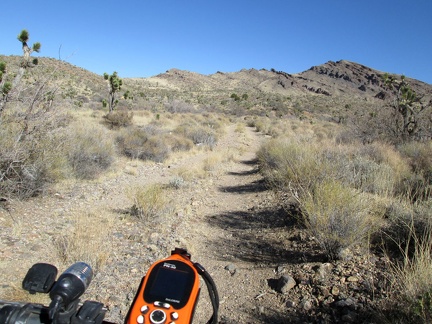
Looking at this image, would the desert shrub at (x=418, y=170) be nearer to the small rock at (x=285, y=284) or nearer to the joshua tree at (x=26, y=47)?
the small rock at (x=285, y=284)

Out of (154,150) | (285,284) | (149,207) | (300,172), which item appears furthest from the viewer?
(154,150)

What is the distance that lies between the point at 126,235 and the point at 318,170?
11.9 ft

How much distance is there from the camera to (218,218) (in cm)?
689

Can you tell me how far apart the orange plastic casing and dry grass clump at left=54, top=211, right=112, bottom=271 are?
287 centimetres

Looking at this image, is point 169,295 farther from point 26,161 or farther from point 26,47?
point 26,47

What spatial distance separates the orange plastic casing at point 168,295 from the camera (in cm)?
151

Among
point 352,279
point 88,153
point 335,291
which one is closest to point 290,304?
point 335,291

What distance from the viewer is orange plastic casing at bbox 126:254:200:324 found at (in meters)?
1.51

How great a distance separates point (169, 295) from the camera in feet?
5.22

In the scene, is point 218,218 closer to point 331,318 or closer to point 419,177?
point 331,318

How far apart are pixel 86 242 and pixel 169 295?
359cm

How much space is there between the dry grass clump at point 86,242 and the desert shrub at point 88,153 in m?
3.20

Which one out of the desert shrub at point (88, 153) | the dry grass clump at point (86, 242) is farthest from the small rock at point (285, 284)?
the desert shrub at point (88, 153)

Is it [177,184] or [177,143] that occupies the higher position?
[177,143]
